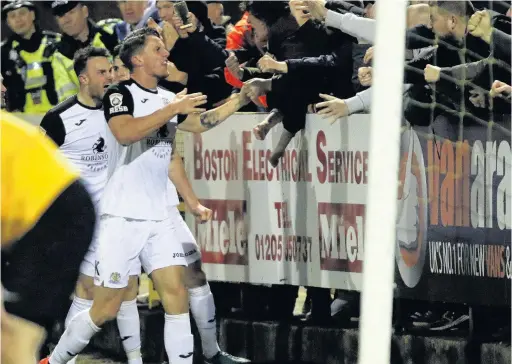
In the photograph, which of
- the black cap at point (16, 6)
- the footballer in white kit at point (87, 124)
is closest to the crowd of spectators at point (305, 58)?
the footballer in white kit at point (87, 124)

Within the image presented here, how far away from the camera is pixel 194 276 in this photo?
28.0ft

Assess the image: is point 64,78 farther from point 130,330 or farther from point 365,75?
point 365,75

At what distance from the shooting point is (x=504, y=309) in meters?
7.59

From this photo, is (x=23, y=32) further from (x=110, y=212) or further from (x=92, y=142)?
(x=110, y=212)

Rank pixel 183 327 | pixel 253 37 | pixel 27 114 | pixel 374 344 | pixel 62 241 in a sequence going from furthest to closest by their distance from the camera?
1. pixel 27 114
2. pixel 253 37
3. pixel 183 327
4. pixel 62 241
5. pixel 374 344

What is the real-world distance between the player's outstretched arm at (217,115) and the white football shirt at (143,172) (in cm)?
30

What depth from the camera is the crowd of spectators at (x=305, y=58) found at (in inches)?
297

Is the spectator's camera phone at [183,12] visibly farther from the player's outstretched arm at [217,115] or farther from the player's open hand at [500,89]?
the player's open hand at [500,89]

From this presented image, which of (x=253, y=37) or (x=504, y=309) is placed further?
(x=253, y=37)

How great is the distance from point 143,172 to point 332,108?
1158 millimetres

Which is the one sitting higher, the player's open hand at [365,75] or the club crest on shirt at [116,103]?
the player's open hand at [365,75]

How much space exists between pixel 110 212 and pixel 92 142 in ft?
Result: 2.58

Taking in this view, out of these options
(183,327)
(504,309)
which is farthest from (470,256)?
(183,327)

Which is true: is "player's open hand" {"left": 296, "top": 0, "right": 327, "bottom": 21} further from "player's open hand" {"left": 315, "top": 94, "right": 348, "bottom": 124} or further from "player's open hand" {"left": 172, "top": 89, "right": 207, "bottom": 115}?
"player's open hand" {"left": 172, "top": 89, "right": 207, "bottom": 115}
